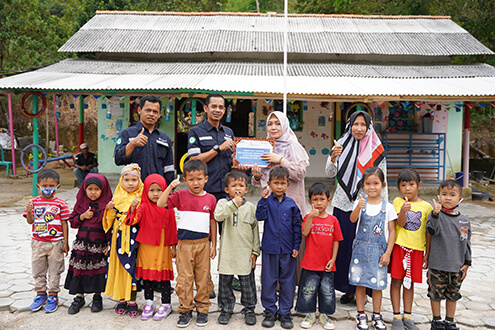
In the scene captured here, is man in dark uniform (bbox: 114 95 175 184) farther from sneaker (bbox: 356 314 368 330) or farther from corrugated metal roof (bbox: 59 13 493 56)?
corrugated metal roof (bbox: 59 13 493 56)

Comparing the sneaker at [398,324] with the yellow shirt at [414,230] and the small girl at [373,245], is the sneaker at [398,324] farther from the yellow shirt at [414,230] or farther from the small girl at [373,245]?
the yellow shirt at [414,230]

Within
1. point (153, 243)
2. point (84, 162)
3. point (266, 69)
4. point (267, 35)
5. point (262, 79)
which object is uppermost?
point (267, 35)

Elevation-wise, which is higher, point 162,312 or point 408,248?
point 408,248

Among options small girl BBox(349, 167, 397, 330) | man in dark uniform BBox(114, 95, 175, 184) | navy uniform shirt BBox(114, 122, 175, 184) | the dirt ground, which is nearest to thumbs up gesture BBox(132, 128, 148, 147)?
man in dark uniform BBox(114, 95, 175, 184)

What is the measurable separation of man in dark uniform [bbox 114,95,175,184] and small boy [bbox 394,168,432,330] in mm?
2090

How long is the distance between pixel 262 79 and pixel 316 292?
20.7 ft

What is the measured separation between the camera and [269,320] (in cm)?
309

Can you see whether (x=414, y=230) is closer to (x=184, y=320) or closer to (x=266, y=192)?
(x=266, y=192)

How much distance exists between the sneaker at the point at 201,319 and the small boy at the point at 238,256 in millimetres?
115

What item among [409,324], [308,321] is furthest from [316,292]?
[409,324]

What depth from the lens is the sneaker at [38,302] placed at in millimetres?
3301

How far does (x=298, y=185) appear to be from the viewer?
3.49 meters

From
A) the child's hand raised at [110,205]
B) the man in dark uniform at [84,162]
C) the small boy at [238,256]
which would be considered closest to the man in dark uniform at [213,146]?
the small boy at [238,256]

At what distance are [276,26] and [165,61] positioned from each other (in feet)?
11.5
